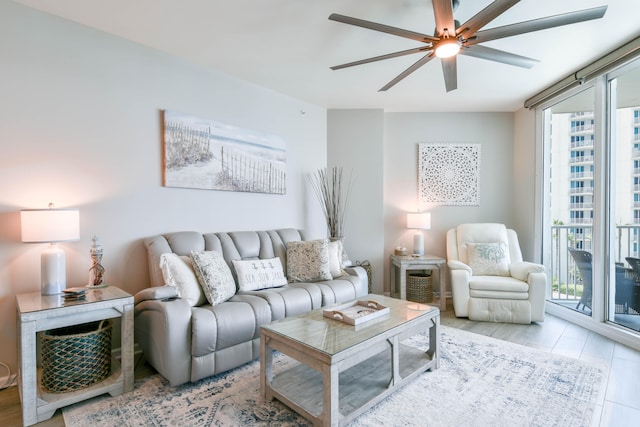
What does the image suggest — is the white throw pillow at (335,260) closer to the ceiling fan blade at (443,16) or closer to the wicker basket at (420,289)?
the wicker basket at (420,289)

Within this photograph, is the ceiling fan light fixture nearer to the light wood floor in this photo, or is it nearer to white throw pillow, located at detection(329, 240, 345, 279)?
white throw pillow, located at detection(329, 240, 345, 279)

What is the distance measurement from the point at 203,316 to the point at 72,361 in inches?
31.9

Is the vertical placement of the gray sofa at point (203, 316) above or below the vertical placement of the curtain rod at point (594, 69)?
below

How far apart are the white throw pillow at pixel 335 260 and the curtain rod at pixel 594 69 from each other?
3.06 m

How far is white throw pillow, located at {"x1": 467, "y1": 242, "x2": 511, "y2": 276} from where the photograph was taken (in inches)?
151

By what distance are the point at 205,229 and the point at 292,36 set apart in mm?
1963

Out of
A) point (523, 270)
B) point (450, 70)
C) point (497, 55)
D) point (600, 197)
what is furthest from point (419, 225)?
point (497, 55)

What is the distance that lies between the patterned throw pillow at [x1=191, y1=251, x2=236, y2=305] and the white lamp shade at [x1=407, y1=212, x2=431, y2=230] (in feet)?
8.72

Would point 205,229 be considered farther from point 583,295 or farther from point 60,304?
point 583,295

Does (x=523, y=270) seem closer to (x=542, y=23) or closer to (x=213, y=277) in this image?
(x=542, y=23)

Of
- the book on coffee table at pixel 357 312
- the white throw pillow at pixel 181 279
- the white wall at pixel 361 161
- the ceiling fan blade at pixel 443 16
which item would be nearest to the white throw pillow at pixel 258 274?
the white throw pillow at pixel 181 279

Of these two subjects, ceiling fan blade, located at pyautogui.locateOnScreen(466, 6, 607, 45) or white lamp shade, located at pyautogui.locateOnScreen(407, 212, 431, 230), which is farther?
white lamp shade, located at pyautogui.locateOnScreen(407, 212, 431, 230)

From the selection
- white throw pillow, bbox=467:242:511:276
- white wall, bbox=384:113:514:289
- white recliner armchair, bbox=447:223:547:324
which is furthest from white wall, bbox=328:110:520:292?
white throw pillow, bbox=467:242:511:276

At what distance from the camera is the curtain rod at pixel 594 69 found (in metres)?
2.75
